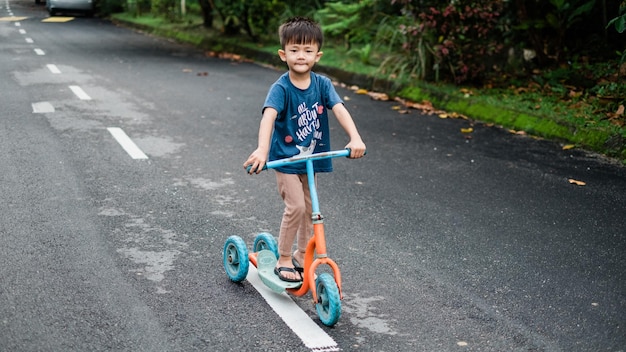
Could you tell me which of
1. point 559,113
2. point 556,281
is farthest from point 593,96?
point 556,281

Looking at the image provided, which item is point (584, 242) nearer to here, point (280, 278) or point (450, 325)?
point (450, 325)

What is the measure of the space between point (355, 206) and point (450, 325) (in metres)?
2.28

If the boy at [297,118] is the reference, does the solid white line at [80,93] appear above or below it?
below

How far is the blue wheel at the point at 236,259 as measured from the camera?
14.7 feet

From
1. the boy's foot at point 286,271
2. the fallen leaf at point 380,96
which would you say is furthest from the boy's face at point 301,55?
the fallen leaf at point 380,96

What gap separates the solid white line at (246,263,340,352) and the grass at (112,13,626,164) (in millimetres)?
4860

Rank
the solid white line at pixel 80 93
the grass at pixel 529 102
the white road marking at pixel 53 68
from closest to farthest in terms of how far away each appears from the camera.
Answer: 1. the grass at pixel 529 102
2. the solid white line at pixel 80 93
3. the white road marking at pixel 53 68

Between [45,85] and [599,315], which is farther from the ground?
[599,315]

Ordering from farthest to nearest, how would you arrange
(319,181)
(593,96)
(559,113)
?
(593,96) → (559,113) → (319,181)

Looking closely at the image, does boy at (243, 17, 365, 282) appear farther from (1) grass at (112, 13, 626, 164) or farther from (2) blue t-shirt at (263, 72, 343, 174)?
(1) grass at (112, 13, 626, 164)

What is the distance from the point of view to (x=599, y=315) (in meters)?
4.22

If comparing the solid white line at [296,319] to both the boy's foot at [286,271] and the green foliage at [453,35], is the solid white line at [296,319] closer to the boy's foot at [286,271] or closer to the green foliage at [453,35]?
the boy's foot at [286,271]

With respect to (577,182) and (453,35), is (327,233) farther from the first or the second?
(453,35)

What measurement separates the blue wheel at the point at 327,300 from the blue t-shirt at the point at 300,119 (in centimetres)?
63
